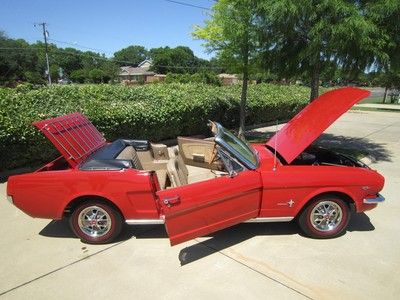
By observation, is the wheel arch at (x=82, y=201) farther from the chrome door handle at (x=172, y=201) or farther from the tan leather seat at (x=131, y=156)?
the chrome door handle at (x=172, y=201)

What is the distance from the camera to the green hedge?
686cm

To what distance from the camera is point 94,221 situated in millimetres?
4395

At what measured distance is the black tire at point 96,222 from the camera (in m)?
4.31

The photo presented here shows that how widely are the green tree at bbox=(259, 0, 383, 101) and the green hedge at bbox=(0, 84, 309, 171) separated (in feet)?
11.1

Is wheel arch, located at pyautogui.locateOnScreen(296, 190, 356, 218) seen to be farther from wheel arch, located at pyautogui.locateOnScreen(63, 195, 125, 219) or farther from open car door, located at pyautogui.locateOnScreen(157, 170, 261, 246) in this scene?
wheel arch, located at pyautogui.locateOnScreen(63, 195, 125, 219)

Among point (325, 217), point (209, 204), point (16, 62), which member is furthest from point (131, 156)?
point (16, 62)

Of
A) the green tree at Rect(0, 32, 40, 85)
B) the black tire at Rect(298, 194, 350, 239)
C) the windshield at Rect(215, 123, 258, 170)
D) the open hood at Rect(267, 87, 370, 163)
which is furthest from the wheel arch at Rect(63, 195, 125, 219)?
the green tree at Rect(0, 32, 40, 85)

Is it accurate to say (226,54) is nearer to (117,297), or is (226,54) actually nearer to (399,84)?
(117,297)

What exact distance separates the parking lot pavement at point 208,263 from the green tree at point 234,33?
572 cm

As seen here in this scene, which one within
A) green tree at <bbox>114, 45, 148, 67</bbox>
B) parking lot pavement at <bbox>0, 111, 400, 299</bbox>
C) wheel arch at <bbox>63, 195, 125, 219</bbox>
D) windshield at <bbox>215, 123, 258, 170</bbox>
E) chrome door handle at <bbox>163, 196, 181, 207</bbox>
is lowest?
parking lot pavement at <bbox>0, 111, 400, 299</bbox>

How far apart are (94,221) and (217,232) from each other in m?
1.62

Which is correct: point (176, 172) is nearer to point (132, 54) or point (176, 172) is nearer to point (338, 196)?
point (338, 196)

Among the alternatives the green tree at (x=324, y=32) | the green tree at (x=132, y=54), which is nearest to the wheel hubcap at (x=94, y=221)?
the green tree at (x=324, y=32)

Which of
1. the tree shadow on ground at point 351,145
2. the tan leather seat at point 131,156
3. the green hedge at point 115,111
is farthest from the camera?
the tree shadow on ground at point 351,145
